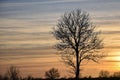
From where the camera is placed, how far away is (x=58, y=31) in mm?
A: 103312

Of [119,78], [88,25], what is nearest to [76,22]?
[88,25]

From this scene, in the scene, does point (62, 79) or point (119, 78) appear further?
point (62, 79)

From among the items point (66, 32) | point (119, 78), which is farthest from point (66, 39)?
point (119, 78)

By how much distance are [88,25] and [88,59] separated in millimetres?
4110

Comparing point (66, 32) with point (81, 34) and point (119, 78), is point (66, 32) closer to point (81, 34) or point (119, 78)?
point (81, 34)

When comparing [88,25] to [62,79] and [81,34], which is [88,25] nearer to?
[81,34]

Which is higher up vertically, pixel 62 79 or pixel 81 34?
pixel 81 34

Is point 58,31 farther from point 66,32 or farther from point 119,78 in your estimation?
point 119,78

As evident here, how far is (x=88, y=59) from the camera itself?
335 feet

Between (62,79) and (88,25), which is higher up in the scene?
(88,25)

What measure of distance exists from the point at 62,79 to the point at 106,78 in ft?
23.1

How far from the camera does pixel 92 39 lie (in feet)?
339

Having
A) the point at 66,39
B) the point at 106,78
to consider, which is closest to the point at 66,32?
the point at 66,39

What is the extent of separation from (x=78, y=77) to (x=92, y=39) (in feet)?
16.8
